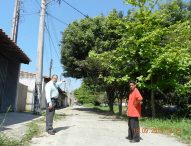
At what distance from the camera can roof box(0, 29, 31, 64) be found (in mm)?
13719

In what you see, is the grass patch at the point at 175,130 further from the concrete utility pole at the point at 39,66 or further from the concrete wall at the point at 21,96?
the concrete wall at the point at 21,96

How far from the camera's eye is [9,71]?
1992cm

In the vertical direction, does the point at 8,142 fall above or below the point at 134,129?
below

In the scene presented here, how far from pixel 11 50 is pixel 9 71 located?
3625 millimetres

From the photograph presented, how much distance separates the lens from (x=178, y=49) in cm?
1708

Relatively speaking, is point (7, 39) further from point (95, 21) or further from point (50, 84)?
point (95, 21)

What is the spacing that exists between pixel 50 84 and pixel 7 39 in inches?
147

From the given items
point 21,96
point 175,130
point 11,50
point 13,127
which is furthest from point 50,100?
point 21,96

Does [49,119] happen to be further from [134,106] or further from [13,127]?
[134,106]

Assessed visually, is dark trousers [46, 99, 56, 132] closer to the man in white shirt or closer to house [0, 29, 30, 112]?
the man in white shirt

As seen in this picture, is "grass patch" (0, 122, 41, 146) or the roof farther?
the roof

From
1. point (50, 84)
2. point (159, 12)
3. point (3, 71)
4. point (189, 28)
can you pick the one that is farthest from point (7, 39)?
point (189, 28)

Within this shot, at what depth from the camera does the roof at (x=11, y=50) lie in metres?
13.7

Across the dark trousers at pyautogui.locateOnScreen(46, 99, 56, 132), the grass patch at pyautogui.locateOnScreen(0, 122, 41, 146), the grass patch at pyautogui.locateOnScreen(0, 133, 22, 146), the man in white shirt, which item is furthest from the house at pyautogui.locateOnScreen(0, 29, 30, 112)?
the grass patch at pyautogui.locateOnScreen(0, 133, 22, 146)
